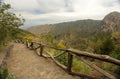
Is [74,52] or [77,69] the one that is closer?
[74,52]

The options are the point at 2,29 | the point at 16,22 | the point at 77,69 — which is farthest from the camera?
the point at 16,22

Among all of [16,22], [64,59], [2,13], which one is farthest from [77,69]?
[16,22]

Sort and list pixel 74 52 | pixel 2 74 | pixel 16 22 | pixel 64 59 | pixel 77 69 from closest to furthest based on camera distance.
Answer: pixel 2 74, pixel 74 52, pixel 77 69, pixel 64 59, pixel 16 22

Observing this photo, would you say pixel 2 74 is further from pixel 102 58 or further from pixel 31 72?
pixel 102 58

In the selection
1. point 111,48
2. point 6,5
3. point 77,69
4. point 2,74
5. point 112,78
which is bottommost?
point 111,48

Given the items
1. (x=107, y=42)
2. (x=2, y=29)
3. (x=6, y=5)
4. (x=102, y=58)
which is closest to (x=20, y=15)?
(x=6, y=5)

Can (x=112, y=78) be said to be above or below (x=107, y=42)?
above

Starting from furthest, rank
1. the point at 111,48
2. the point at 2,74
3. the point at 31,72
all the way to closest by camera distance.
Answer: the point at 111,48, the point at 31,72, the point at 2,74

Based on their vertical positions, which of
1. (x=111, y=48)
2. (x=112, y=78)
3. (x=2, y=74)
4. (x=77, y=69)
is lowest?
(x=111, y=48)

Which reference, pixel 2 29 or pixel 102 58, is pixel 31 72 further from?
pixel 2 29

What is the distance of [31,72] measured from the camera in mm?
8852

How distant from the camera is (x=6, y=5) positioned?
23938 mm

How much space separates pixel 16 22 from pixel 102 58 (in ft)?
83.6

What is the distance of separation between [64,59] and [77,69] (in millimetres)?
1322
